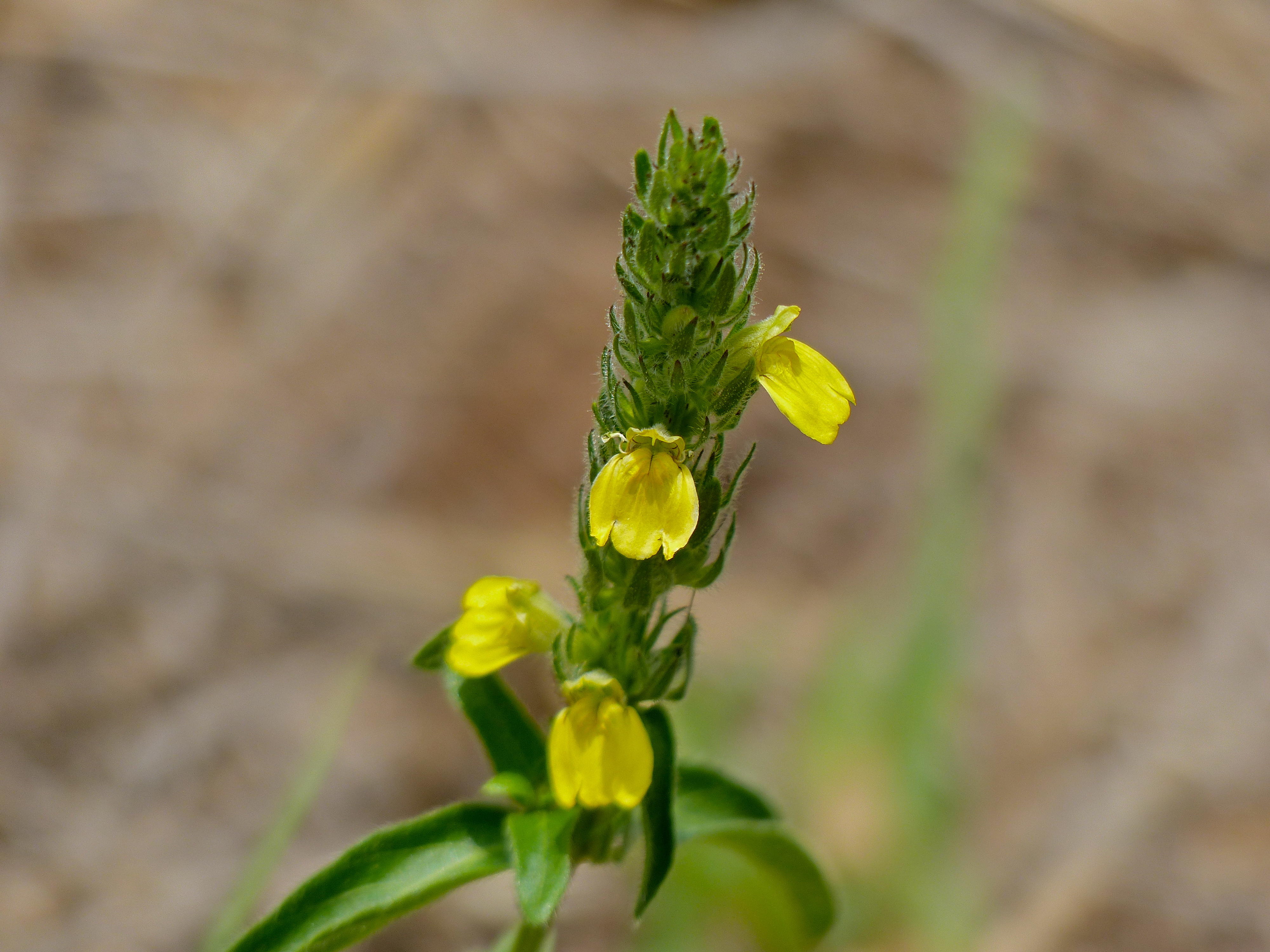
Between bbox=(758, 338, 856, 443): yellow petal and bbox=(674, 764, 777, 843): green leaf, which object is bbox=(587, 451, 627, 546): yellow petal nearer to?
bbox=(758, 338, 856, 443): yellow petal

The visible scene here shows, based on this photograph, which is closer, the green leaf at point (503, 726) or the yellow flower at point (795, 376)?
the yellow flower at point (795, 376)

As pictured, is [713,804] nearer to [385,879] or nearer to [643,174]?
[385,879]

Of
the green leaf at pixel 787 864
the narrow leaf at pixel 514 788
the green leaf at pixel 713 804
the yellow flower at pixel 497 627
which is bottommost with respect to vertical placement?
the green leaf at pixel 787 864

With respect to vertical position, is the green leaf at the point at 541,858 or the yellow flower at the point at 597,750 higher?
the yellow flower at the point at 597,750

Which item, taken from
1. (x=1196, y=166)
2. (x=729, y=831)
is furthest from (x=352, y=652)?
(x=1196, y=166)

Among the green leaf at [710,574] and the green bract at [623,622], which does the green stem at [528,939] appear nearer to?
the green bract at [623,622]

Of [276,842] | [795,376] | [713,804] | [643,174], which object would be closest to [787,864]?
[713,804]

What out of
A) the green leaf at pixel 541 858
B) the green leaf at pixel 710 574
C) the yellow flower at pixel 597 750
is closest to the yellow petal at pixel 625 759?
the yellow flower at pixel 597 750
